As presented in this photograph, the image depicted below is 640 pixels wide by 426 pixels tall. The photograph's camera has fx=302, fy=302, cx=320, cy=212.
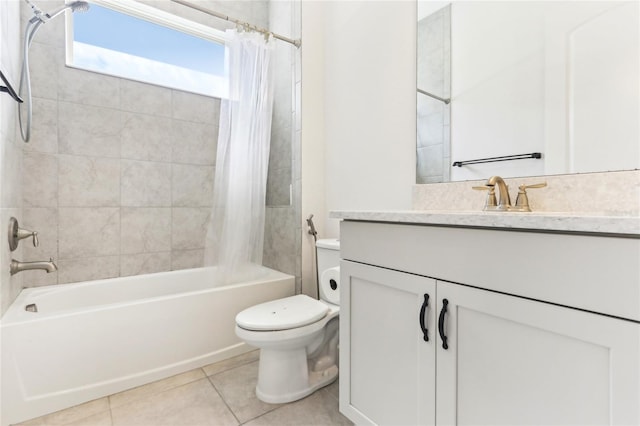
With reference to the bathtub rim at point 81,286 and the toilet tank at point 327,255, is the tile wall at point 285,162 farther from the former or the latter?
the toilet tank at point 327,255

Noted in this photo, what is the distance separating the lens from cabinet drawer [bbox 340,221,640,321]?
58cm

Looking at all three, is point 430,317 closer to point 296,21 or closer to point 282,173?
point 282,173

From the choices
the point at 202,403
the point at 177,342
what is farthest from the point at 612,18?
the point at 177,342

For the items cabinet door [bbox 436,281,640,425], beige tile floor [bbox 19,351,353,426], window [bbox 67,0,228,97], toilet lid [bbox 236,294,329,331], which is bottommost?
beige tile floor [bbox 19,351,353,426]

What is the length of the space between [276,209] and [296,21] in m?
1.40

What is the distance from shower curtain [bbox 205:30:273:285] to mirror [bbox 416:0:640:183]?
40.8 inches

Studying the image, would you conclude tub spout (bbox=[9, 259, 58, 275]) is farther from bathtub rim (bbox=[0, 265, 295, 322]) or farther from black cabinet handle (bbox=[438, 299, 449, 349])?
black cabinet handle (bbox=[438, 299, 449, 349])

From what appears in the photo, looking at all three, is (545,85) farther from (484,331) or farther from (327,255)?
(327,255)

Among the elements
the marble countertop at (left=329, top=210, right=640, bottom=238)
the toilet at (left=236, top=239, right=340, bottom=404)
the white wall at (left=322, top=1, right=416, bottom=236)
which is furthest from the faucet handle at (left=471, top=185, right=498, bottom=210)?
the toilet at (left=236, top=239, right=340, bottom=404)

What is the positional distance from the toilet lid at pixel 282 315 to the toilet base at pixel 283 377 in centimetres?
18

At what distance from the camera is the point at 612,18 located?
1.01 meters

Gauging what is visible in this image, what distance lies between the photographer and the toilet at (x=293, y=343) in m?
1.40

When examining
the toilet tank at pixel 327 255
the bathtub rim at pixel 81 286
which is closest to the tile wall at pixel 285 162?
the bathtub rim at pixel 81 286

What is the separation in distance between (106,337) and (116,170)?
1.17 meters
